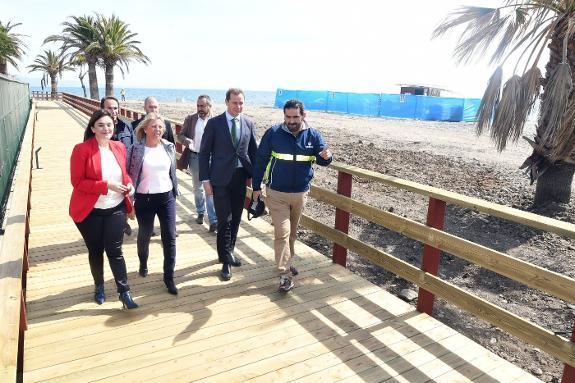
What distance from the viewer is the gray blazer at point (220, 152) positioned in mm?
4668

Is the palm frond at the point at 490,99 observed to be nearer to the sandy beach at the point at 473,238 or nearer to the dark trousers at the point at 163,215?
the sandy beach at the point at 473,238

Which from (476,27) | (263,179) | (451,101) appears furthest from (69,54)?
(263,179)

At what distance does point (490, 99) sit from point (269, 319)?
723cm

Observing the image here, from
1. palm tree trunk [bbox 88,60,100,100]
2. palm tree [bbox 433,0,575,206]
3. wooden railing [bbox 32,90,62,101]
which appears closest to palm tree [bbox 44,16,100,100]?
palm tree trunk [bbox 88,60,100,100]

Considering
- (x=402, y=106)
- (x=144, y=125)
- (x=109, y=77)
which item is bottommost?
(x=144, y=125)

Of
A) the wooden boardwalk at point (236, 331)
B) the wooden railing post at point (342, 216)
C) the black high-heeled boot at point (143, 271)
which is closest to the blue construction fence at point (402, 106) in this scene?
the wooden railing post at point (342, 216)

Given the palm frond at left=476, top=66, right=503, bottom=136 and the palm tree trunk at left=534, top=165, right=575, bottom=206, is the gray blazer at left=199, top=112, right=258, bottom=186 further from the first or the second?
the palm tree trunk at left=534, top=165, right=575, bottom=206

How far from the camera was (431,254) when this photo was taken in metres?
4.05

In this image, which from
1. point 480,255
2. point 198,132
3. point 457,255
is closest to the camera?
point 480,255

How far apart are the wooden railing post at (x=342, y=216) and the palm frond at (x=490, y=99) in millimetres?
5192

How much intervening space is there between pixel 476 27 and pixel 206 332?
28.4ft

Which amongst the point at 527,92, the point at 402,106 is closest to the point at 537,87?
the point at 527,92

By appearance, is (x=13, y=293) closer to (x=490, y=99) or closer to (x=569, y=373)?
(x=569, y=373)

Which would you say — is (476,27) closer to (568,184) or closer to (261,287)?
(568,184)
